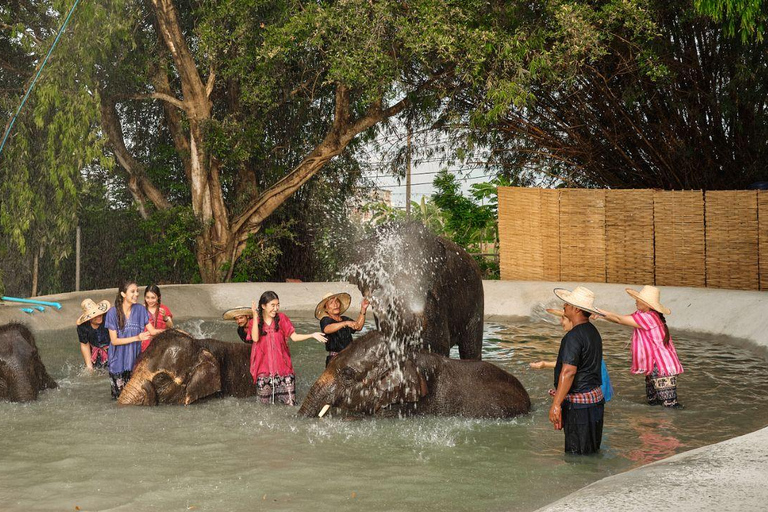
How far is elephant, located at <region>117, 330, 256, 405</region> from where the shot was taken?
25.4 feet

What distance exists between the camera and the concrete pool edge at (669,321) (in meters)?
4.15

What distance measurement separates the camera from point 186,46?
1981 cm

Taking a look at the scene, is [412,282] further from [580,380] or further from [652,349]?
[652,349]

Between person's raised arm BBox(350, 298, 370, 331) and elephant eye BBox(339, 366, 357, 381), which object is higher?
person's raised arm BBox(350, 298, 370, 331)

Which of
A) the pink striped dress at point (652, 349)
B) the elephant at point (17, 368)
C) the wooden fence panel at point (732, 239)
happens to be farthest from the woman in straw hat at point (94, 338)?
the wooden fence panel at point (732, 239)

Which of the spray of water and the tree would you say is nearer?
the spray of water

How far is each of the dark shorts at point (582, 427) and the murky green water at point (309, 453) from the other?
0.09 m

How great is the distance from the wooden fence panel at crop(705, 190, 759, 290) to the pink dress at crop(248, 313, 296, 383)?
1165 cm

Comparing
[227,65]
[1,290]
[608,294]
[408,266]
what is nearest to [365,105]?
[227,65]

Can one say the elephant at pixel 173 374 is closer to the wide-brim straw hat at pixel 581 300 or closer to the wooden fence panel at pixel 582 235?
the wide-brim straw hat at pixel 581 300

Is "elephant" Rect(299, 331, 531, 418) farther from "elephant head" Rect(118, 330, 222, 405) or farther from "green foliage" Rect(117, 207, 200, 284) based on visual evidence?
"green foliage" Rect(117, 207, 200, 284)

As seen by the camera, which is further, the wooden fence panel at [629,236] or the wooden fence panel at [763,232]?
the wooden fence panel at [629,236]

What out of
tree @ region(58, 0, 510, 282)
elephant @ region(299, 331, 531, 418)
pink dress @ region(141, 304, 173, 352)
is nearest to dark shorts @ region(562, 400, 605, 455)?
elephant @ region(299, 331, 531, 418)

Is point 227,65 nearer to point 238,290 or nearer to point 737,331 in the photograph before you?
point 238,290
